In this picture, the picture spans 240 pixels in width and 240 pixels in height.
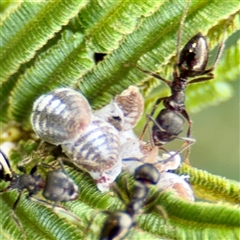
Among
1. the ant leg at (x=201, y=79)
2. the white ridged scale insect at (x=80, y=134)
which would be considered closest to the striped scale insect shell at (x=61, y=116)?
the white ridged scale insect at (x=80, y=134)

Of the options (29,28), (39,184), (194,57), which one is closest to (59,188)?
(39,184)

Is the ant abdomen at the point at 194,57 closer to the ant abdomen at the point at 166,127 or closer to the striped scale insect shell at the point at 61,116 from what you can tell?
the ant abdomen at the point at 166,127

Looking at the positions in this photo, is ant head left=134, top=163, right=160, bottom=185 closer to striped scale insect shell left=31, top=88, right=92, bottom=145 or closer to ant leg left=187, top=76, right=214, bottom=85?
striped scale insect shell left=31, top=88, right=92, bottom=145

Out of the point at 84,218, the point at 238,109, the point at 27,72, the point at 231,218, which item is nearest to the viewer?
the point at 231,218

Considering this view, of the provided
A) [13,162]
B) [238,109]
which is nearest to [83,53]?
[13,162]

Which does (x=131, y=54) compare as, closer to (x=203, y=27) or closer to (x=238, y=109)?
(x=203, y=27)

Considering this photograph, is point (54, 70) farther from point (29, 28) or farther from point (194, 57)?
point (194, 57)

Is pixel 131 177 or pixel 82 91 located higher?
pixel 82 91
